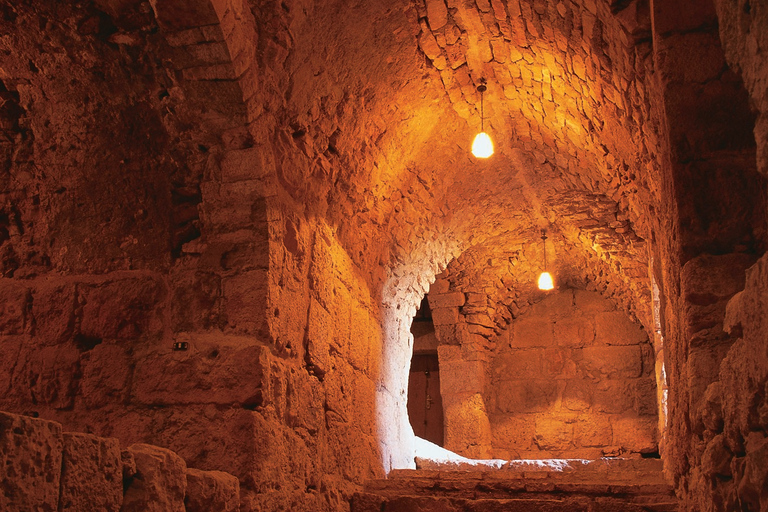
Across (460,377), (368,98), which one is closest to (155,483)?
(368,98)

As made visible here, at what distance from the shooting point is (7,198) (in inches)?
134

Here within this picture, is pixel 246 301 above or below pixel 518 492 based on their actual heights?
above

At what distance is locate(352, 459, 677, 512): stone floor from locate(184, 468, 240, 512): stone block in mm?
1399

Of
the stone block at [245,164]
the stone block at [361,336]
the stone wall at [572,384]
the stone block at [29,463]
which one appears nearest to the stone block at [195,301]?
the stone block at [245,164]

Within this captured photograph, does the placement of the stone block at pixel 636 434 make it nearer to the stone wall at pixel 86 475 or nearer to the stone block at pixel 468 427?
the stone block at pixel 468 427

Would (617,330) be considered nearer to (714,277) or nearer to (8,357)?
(714,277)

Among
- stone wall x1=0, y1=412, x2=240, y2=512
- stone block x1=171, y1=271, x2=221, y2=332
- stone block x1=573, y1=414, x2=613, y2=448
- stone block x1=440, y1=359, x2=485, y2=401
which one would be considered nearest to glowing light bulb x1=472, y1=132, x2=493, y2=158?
stone block x1=171, y1=271, x2=221, y2=332

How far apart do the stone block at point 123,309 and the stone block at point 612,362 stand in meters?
6.59

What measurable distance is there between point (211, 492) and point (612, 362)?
22.8 feet

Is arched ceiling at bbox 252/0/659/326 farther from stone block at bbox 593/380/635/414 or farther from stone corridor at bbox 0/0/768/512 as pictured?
stone block at bbox 593/380/635/414

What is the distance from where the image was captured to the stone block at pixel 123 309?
3.18 meters

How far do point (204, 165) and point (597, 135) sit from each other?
241 centimetres

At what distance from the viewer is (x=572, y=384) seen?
868 cm

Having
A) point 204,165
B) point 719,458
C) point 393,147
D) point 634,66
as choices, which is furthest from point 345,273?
point 719,458
